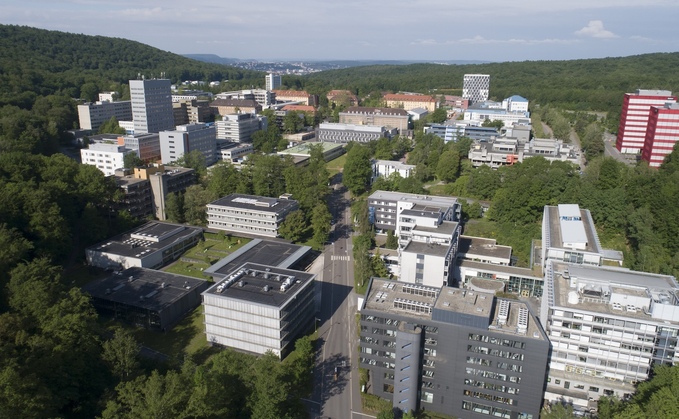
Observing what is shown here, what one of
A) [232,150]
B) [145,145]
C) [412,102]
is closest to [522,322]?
[232,150]

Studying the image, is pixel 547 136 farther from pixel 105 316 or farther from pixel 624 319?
pixel 105 316

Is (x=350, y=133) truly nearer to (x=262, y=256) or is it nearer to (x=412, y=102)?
(x=412, y=102)

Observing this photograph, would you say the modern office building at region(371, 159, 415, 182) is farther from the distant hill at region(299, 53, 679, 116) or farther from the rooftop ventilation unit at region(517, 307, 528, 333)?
the distant hill at region(299, 53, 679, 116)

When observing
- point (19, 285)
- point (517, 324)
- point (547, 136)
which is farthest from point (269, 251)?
point (547, 136)

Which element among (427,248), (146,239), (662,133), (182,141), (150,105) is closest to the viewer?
(427,248)

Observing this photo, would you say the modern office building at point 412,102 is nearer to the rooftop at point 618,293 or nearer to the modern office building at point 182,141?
the modern office building at point 182,141
